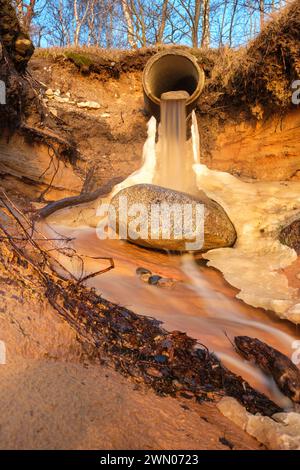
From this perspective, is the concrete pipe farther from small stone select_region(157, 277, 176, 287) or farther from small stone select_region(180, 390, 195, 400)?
small stone select_region(180, 390, 195, 400)

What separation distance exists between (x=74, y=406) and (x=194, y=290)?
7.36 feet

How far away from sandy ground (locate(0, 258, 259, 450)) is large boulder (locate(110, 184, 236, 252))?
100.0 inches

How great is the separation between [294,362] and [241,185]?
11.2 feet

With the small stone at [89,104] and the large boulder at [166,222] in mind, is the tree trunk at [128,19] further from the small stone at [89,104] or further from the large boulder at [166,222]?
the large boulder at [166,222]

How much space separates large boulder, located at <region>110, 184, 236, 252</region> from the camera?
13.5 ft

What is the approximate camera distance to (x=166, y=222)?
4.12 m

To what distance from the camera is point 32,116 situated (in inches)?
246

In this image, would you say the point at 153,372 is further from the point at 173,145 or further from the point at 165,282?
the point at 173,145

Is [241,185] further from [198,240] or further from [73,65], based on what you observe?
[73,65]

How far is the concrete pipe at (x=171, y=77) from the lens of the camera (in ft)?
20.6

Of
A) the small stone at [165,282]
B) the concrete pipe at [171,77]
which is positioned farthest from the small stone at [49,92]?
the small stone at [165,282]

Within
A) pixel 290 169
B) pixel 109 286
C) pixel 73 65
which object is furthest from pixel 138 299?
pixel 73 65

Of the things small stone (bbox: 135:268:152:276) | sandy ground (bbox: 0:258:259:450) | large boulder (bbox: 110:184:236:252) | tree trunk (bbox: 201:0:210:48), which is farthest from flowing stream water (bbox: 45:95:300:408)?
tree trunk (bbox: 201:0:210:48)

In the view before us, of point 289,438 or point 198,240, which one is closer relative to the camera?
point 289,438
